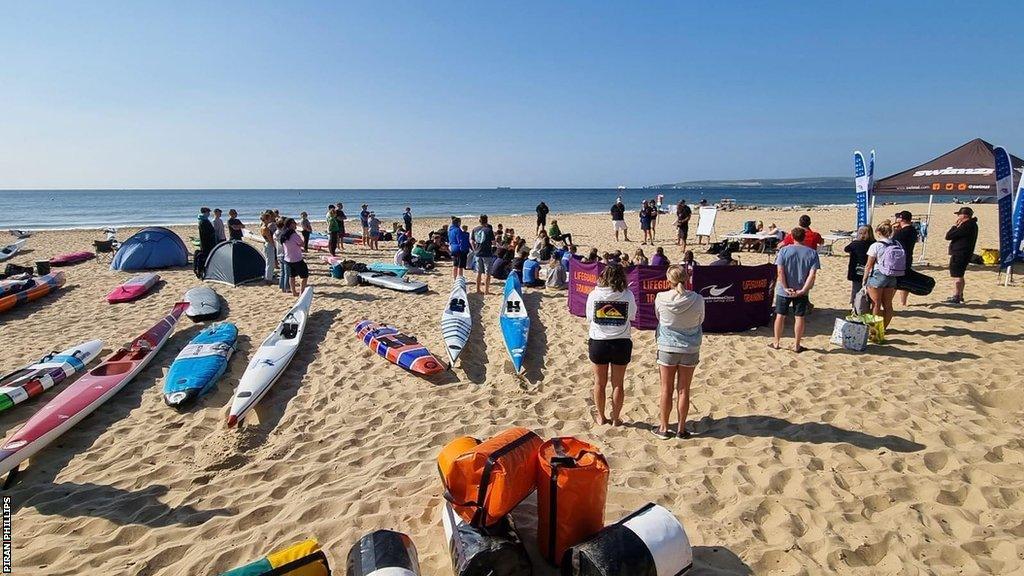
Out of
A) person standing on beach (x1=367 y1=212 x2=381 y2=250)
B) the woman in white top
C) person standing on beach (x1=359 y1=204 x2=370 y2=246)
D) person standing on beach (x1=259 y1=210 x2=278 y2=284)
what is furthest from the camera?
person standing on beach (x1=367 y1=212 x2=381 y2=250)

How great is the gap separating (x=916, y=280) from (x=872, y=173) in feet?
22.6

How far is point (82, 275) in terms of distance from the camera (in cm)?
1277

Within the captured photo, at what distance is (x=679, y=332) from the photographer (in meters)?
4.34

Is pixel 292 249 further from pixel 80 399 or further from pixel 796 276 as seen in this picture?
pixel 796 276

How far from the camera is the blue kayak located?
5.63m

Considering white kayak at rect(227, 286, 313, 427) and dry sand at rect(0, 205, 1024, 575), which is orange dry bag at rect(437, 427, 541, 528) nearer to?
dry sand at rect(0, 205, 1024, 575)

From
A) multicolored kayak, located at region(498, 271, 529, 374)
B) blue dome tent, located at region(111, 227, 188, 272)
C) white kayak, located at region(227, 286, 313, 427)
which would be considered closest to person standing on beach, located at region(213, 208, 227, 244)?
blue dome tent, located at region(111, 227, 188, 272)

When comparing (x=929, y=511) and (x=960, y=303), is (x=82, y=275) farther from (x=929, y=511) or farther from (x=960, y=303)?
(x=960, y=303)

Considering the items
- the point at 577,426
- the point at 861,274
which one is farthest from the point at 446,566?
the point at 861,274

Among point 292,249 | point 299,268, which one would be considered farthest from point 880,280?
point 292,249

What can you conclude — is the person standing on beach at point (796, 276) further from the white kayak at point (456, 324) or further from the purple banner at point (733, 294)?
the white kayak at point (456, 324)

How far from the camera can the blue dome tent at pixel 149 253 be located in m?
13.2

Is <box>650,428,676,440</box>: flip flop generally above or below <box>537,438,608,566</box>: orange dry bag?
below

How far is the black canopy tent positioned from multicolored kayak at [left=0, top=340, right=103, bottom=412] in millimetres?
16468
